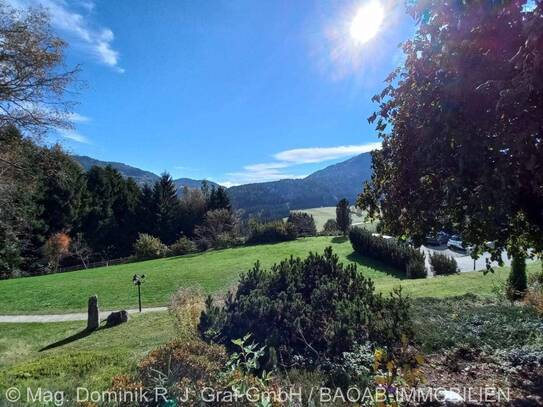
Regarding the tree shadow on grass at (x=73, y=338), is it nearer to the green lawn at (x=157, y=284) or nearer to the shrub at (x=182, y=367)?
the green lawn at (x=157, y=284)

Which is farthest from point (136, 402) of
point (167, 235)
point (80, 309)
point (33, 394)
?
point (167, 235)

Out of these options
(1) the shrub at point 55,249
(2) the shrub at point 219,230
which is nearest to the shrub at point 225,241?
(2) the shrub at point 219,230

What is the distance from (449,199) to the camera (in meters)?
2.93

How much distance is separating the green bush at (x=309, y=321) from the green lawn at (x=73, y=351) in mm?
1203

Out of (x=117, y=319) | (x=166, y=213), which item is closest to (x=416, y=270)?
(x=117, y=319)

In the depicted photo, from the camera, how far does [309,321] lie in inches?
159

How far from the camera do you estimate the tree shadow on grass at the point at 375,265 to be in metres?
18.3

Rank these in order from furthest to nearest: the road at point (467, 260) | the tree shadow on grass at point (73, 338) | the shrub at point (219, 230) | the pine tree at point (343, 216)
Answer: the pine tree at point (343, 216)
the shrub at point (219, 230)
the road at point (467, 260)
the tree shadow on grass at point (73, 338)

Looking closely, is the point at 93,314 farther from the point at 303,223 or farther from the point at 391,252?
the point at 303,223

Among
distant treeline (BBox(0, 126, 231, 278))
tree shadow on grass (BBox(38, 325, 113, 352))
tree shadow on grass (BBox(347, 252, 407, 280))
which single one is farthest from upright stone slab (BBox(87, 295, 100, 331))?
distant treeline (BBox(0, 126, 231, 278))

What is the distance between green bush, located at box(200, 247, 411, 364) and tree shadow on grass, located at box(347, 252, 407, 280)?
12887 millimetres

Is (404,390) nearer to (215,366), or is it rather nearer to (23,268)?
(215,366)

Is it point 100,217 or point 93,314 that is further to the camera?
point 100,217

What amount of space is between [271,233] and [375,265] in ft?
42.2
